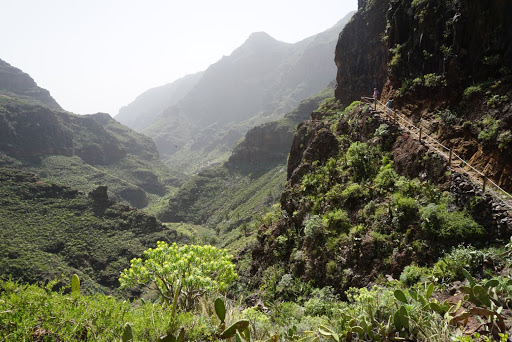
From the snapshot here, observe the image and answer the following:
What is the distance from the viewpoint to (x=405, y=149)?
12.2 metres

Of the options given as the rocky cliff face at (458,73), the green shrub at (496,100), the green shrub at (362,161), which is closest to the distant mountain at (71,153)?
the green shrub at (362,161)

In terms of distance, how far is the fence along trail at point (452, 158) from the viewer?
26.8 ft

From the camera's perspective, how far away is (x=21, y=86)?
149500 mm

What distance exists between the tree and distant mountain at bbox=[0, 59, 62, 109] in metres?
180

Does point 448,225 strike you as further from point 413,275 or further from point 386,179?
point 386,179

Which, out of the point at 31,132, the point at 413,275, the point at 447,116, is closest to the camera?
the point at 413,275

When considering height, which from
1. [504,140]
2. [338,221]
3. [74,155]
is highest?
[74,155]

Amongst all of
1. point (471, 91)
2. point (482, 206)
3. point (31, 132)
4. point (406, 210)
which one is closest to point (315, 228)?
point (406, 210)

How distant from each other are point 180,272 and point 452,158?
10.8 meters

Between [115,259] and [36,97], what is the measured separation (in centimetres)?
15439

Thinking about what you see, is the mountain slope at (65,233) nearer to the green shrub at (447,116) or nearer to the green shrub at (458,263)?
the green shrub at (458,263)

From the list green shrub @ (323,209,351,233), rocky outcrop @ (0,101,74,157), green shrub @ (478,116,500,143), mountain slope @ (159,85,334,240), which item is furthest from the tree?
rocky outcrop @ (0,101,74,157)

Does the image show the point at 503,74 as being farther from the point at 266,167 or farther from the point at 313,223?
the point at 266,167

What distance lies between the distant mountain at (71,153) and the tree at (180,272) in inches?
4050
